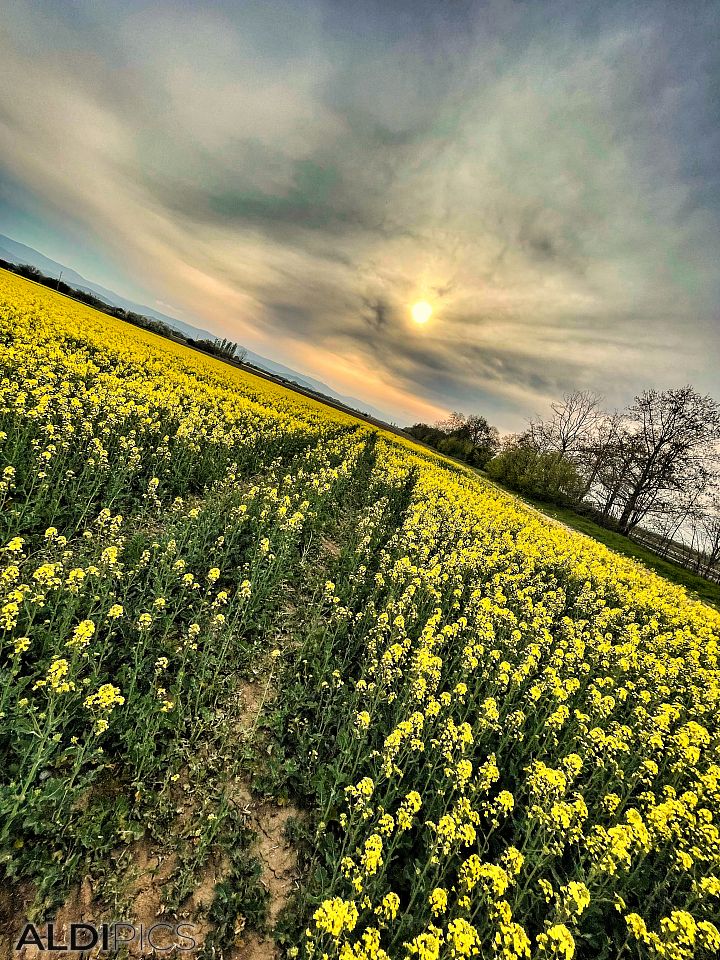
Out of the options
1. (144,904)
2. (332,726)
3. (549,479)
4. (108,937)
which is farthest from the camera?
(549,479)

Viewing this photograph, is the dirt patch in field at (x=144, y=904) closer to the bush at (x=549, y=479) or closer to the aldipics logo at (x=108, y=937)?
the aldipics logo at (x=108, y=937)

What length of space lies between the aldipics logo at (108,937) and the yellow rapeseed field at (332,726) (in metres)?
0.18

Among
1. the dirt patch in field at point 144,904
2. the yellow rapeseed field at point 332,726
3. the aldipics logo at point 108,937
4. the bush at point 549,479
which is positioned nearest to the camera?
the aldipics logo at point 108,937

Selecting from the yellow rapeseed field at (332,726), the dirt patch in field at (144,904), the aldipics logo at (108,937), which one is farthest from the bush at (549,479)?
the aldipics logo at (108,937)

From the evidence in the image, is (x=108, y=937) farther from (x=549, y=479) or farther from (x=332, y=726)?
(x=549, y=479)

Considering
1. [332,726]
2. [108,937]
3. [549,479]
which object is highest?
[549,479]

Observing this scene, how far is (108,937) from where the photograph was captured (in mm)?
2662

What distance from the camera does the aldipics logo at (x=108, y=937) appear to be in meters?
2.51

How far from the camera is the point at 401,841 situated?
12.2 feet

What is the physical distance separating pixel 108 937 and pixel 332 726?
8.65 feet

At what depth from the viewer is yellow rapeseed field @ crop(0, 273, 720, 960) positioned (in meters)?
3.02

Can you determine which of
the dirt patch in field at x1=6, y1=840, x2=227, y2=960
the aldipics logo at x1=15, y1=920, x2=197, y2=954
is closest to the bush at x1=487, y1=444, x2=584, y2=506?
the dirt patch in field at x1=6, y1=840, x2=227, y2=960

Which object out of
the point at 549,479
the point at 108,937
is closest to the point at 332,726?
the point at 108,937

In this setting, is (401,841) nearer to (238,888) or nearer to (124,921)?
(238,888)
